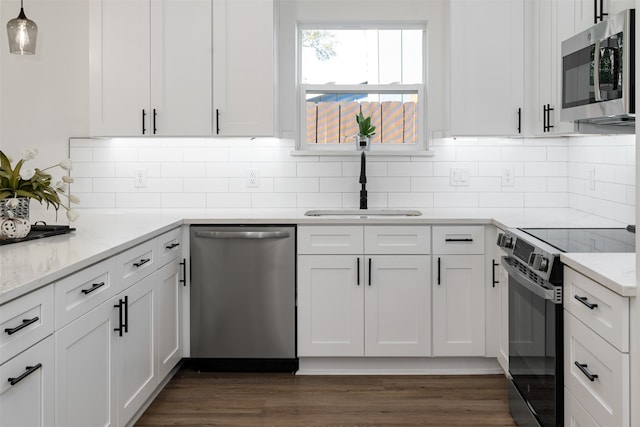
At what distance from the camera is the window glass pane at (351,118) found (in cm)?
430

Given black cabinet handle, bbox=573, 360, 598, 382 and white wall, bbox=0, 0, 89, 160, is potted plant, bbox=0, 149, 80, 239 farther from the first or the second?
black cabinet handle, bbox=573, 360, 598, 382

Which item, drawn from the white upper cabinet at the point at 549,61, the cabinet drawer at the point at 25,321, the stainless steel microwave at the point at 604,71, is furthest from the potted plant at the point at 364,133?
the cabinet drawer at the point at 25,321

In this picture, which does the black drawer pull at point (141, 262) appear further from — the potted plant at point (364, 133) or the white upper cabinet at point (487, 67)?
the white upper cabinet at point (487, 67)

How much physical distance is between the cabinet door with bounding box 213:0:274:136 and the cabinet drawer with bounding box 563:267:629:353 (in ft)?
7.12

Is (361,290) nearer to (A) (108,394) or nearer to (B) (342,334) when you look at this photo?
(B) (342,334)

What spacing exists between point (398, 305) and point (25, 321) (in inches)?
90.3

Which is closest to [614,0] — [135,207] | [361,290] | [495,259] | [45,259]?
[495,259]

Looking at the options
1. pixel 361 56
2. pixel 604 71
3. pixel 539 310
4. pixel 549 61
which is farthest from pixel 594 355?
pixel 361 56

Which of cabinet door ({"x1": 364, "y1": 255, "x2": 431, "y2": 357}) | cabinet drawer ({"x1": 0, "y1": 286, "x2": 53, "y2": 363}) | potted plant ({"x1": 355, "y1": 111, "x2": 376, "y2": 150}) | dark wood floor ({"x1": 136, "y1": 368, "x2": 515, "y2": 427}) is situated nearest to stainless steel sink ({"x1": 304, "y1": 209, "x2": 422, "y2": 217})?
potted plant ({"x1": 355, "y1": 111, "x2": 376, "y2": 150})

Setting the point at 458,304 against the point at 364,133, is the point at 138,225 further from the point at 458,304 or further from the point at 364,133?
the point at 458,304

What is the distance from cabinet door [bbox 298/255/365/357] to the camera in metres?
3.67

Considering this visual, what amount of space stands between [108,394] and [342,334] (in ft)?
5.03

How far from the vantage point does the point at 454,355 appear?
369 cm

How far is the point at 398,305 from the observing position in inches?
145
